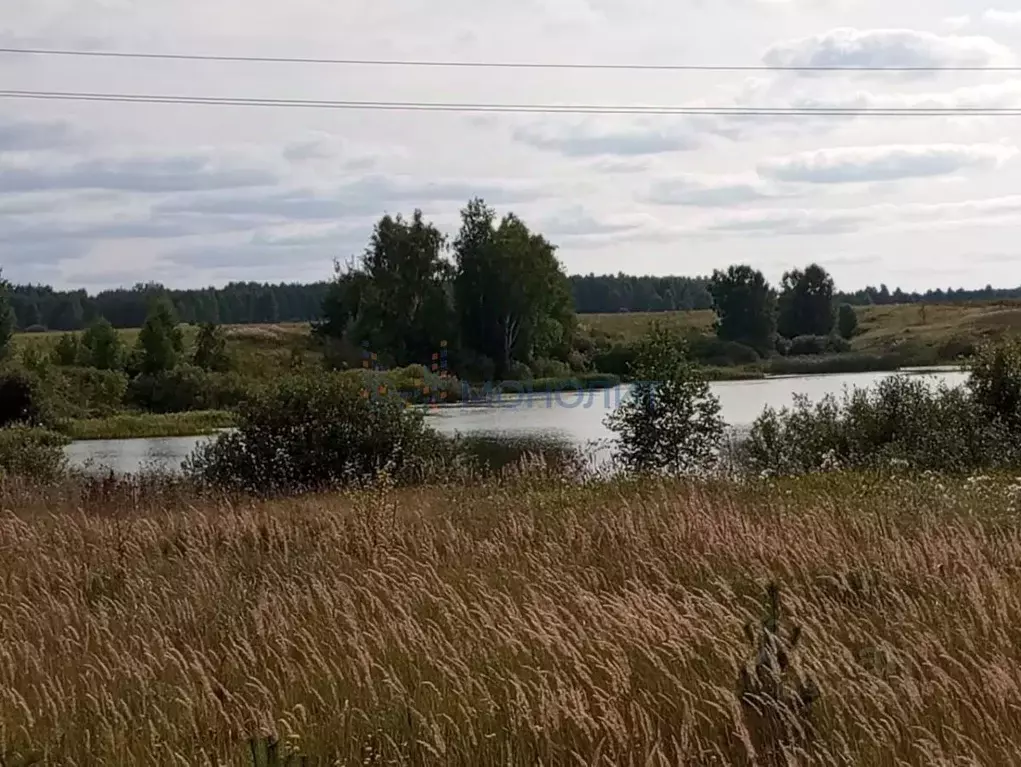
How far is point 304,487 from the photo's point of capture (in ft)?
62.2

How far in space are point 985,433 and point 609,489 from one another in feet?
32.4

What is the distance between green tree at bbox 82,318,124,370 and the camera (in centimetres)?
6169

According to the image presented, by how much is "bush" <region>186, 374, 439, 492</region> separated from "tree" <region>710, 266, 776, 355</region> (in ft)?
193

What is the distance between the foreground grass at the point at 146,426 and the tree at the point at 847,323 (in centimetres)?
5214

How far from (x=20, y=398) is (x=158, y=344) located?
1540 cm

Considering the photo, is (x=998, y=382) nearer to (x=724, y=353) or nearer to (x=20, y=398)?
(x=20, y=398)

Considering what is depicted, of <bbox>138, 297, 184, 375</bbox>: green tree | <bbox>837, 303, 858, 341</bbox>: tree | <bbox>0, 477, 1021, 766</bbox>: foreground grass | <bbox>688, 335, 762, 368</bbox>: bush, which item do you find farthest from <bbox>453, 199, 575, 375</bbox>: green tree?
<bbox>0, 477, 1021, 766</bbox>: foreground grass

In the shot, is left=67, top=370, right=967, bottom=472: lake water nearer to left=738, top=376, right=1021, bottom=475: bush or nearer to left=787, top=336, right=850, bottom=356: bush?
left=738, top=376, right=1021, bottom=475: bush

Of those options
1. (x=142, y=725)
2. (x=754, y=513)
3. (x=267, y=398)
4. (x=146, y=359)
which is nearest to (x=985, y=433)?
(x=754, y=513)

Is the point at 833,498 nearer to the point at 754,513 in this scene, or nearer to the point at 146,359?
the point at 754,513

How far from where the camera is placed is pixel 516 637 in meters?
5.73

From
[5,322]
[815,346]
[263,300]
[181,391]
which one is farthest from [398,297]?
[263,300]

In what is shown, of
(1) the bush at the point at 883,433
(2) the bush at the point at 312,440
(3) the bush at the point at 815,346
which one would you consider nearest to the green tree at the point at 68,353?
(3) the bush at the point at 815,346

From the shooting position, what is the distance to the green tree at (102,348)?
6169 centimetres
